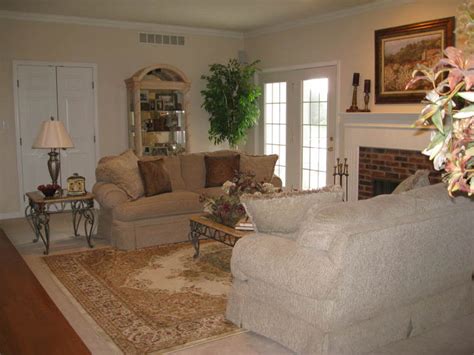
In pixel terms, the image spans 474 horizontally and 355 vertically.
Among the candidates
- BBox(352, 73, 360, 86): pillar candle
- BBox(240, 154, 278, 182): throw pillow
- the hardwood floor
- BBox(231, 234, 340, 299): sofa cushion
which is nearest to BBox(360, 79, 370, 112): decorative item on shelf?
BBox(352, 73, 360, 86): pillar candle

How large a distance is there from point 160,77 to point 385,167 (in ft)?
11.6

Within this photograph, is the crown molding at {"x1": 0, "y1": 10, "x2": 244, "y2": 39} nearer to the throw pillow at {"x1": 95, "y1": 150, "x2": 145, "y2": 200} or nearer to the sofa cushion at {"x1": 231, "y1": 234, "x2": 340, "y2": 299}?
the throw pillow at {"x1": 95, "y1": 150, "x2": 145, "y2": 200}

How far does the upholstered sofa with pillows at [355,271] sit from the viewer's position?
262cm

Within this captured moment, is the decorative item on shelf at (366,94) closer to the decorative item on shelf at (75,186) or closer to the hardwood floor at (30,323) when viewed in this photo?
the decorative item on shelf at (75,186)

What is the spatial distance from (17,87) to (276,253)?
17.3 feet

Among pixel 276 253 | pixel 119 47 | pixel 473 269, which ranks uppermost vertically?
pixel 119 47

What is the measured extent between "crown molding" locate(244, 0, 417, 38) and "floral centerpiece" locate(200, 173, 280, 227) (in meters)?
2.89

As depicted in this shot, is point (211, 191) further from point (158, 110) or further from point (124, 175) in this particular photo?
point (158, 110)

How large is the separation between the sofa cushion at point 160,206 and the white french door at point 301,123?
92.5 inches

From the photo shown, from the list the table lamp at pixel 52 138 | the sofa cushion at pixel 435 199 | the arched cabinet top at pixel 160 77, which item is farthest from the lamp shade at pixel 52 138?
the sofa cushion at pixel 435 199

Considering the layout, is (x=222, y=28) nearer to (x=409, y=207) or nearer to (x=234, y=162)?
(x=234, y=162)

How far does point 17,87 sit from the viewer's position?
6.74 m

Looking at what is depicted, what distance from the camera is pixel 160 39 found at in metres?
7.70

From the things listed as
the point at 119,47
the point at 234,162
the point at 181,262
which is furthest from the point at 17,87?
the point at 181,262
